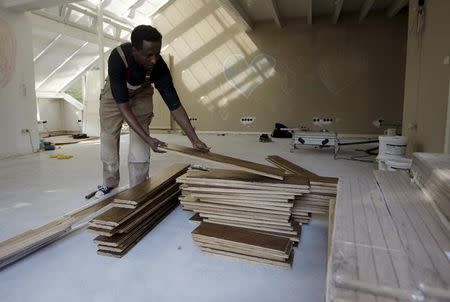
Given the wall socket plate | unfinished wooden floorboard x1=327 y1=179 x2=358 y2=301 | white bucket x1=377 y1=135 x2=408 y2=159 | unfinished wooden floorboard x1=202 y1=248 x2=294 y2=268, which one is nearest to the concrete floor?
unfinished wooden floorboard x1=202 y1=248 x2=294 y2=268

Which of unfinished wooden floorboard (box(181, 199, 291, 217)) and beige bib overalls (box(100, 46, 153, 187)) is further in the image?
beige bib overalls (box(100, 46, 153, 187))

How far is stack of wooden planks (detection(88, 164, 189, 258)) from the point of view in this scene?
1.51 meters

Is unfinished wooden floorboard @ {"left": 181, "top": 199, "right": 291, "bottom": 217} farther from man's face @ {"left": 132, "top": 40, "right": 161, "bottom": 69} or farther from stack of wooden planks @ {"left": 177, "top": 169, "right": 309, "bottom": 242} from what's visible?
man's face @ {"left": 132, "top": 40, "right": 161, "bottom": 69}

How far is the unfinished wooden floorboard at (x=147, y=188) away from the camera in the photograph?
1709 mm

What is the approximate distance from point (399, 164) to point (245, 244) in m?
1.79

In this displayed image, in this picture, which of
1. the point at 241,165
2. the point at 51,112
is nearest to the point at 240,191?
the point at 241,165

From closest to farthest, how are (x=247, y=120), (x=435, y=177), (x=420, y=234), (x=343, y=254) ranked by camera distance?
(x=343, y=254), (x=420, y=234), (x=435, y=177), (x=247, y=120)

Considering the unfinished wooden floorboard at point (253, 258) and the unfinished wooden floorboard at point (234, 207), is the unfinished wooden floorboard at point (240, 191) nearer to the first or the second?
the unfinished wooden floorboard at point (234, 207)

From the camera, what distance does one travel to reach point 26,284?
1268 millimetres

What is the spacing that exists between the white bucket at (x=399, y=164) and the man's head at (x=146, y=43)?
2063 millimetres

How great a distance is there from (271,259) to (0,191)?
2392 millimetres

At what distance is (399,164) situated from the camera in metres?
2.57

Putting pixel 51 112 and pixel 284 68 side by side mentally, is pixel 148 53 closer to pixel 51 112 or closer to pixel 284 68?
→ pixel 284 68

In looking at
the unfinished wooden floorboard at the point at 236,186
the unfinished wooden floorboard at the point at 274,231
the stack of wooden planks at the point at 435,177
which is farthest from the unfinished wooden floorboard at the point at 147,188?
the stack of wooden planks at the point at 435,177
